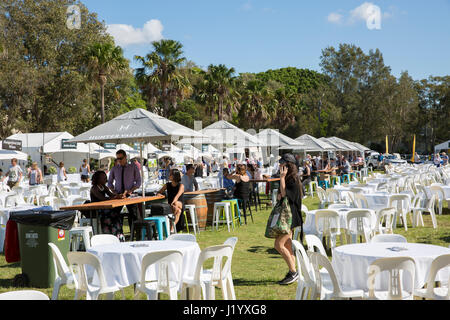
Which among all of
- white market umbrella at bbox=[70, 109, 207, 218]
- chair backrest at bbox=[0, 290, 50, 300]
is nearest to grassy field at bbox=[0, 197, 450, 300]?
white market umbrella at bbox=[70, 109, 207, 218]

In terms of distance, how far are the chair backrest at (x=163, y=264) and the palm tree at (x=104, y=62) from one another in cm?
2827

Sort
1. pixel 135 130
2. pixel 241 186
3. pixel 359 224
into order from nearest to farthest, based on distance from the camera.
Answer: pixel 359 224, pixel 135 130, pixel 241 186

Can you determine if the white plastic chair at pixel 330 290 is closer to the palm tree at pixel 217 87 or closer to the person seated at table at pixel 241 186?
the person seated at table at pixel 241 186

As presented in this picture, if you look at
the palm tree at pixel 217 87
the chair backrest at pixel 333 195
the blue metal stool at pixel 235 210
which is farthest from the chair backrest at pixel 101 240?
the palm tree at pixel 217 87

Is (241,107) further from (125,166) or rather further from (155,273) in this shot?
(155,273)

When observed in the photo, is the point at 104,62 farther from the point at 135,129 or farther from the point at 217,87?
the point at 135,129

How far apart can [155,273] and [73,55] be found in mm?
36537

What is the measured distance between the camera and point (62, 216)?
7719mm

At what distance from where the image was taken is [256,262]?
915 cm

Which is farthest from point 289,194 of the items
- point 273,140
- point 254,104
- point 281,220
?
point 254,104

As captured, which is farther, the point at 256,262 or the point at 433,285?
the point at 256,262

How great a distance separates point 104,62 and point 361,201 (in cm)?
2509

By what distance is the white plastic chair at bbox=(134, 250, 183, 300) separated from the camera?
532cm

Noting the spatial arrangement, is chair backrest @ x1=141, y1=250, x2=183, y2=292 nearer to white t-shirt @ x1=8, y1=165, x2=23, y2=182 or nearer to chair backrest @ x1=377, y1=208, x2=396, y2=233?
chair backrest @ x1=377, y1=208, x2=396, y2=233
